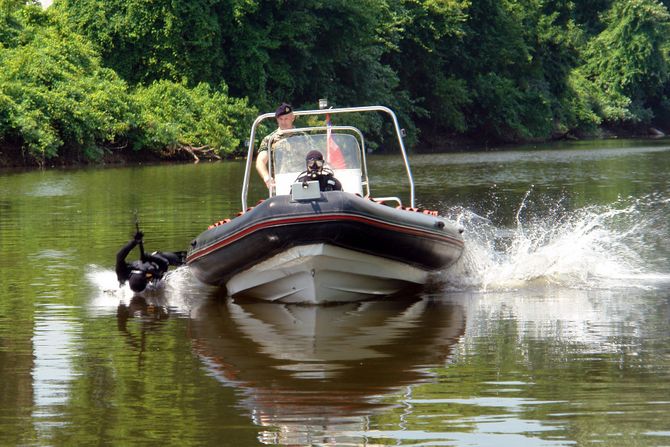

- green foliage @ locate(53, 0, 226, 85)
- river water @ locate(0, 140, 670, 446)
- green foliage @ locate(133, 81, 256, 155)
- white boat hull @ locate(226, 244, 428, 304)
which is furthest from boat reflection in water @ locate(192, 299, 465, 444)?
green foliage @ locate(53, 0, 226, 85)

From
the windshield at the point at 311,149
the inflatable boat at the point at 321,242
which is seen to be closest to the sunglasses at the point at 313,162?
the inflatable boat at the point at 321,242

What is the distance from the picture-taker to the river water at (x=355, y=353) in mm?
6379

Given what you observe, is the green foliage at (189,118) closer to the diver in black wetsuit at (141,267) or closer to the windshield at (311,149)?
the diver in black wetsuit at (141,267)

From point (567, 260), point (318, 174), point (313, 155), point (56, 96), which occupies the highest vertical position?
point (56, 96)

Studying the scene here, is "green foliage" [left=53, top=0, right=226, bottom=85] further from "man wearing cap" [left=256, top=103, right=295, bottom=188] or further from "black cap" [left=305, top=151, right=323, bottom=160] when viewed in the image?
"black cap" [left=305, top=151, right=323, bottom=160]

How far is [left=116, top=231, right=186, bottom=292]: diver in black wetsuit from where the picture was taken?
11289mm

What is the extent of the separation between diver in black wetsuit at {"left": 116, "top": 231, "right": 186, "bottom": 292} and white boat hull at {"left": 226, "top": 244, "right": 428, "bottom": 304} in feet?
2.59

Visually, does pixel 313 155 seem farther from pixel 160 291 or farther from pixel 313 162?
pixel 160 291

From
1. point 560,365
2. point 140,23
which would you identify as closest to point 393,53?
point 140,23

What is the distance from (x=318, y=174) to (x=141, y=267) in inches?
79.0

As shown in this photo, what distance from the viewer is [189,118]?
149 feet

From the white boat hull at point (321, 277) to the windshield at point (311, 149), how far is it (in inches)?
41.5

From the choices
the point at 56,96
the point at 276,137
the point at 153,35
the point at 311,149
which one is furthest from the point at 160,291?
the point at 153,35

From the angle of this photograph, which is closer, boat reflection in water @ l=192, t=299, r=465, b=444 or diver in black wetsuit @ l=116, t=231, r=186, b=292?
boat reflection in water @ l=192, t=299, r=465, b=444
